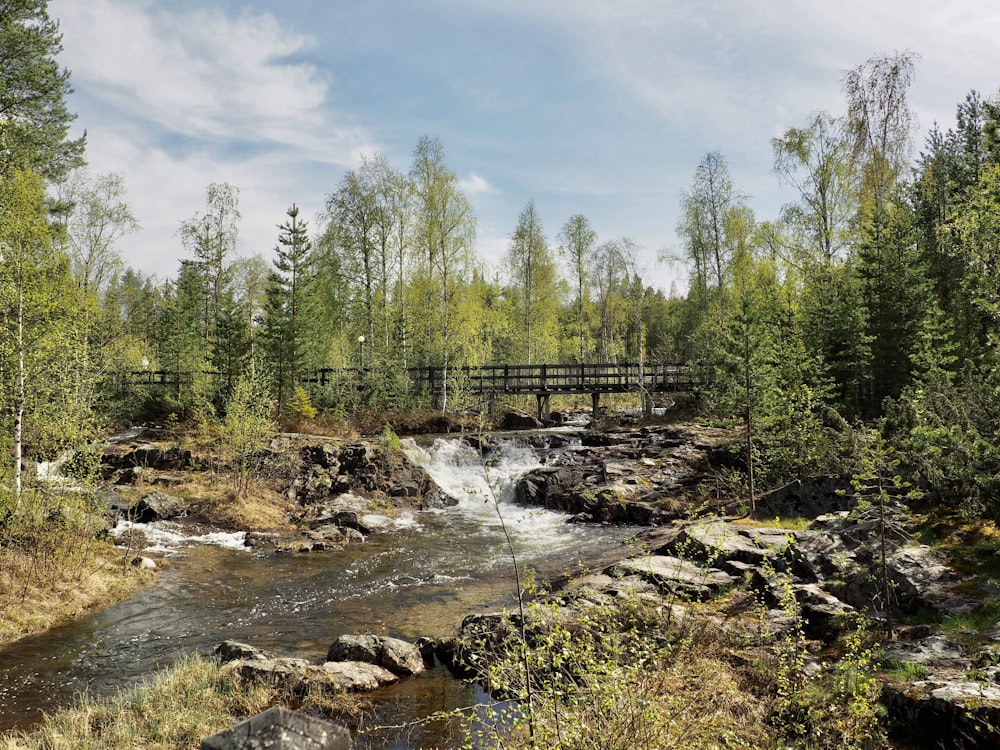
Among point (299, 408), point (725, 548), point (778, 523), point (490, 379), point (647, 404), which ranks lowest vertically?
point (778, 523)

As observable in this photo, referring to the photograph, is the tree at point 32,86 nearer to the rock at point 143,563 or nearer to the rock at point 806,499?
the rock at point 143,563

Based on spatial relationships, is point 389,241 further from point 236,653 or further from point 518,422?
point 236,653

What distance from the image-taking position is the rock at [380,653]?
23.9 ft

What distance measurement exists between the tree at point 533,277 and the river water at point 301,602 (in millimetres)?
24559

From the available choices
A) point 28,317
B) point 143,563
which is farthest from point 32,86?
point 143,563

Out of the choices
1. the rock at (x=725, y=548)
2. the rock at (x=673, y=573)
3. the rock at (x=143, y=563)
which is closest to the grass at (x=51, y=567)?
the rock at (x=143, y=563)

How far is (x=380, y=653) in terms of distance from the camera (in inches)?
290

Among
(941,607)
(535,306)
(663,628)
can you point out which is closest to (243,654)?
(663,628)

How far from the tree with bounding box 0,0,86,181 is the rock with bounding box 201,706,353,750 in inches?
704

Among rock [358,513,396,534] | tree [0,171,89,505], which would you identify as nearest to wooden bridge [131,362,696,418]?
rock [358,513,396,534]

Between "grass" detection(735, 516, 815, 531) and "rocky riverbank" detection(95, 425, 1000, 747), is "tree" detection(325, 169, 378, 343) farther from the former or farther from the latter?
"grass" detection(735, 516, 815, 531)

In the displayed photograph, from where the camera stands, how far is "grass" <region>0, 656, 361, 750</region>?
17.5ft

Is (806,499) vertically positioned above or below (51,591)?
above

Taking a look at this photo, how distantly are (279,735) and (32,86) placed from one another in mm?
22281
